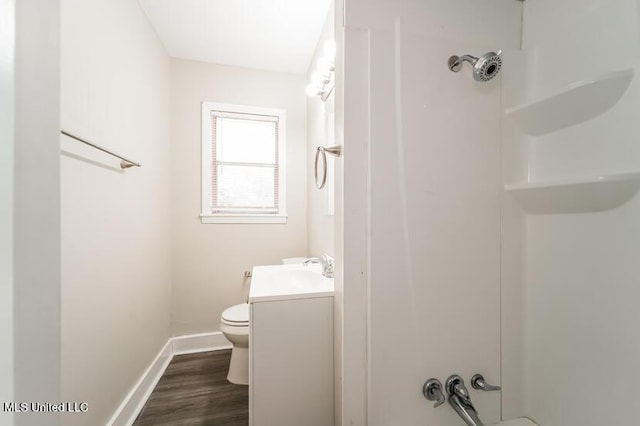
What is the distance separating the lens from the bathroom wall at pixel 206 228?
2.12 m

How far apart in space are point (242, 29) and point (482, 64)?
1.69 m

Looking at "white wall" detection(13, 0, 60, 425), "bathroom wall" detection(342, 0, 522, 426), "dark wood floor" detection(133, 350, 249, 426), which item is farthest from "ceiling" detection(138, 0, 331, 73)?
"dark wood floor" detection(133, 350, 249, 426)

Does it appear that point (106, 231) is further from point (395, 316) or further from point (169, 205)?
point (395, 316)

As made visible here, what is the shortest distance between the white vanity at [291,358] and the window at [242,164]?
1.26m

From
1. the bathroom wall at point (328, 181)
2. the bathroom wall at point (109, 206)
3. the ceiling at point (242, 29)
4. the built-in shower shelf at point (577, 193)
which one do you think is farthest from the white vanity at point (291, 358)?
the ceiling at point (242, 29)

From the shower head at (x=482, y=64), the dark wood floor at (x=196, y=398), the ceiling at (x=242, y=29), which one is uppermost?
the ceiling at (x=242, y=29)

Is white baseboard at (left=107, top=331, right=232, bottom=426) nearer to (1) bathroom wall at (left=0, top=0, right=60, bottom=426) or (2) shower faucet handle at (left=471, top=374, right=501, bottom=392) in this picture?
(1) bathroom wall at (left=0, top=0, right=60, bottom=426)

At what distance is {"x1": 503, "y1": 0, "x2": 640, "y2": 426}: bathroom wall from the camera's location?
30.3 inches

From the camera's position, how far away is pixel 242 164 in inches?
89.0

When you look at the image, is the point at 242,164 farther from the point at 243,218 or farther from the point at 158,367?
the point at 158,367

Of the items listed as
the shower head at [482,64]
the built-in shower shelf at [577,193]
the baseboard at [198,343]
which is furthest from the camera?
the baseboard at [198,343]

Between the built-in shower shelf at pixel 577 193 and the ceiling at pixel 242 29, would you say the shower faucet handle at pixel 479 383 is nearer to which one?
the built-in shower shelf at pixel 577 193

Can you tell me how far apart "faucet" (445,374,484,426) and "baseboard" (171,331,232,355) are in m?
1.88

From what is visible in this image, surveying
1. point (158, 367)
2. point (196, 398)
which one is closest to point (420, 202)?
point (196, 398)
